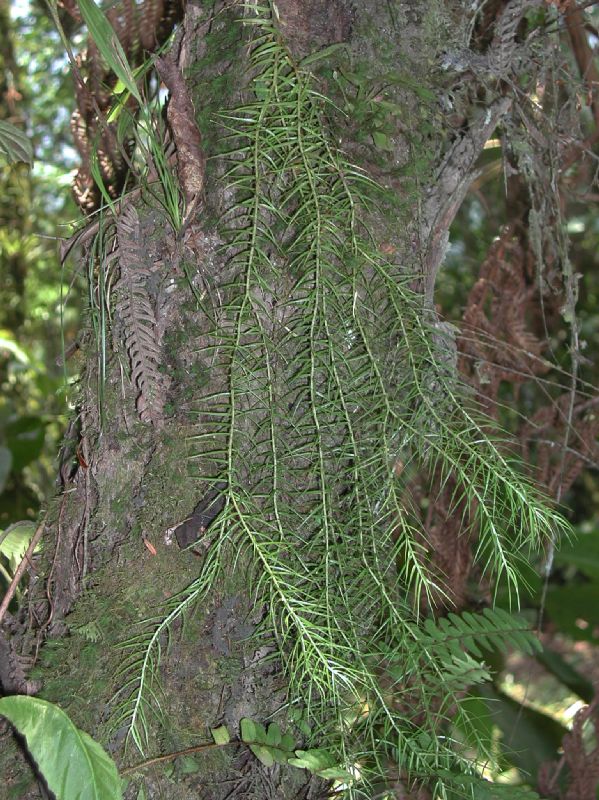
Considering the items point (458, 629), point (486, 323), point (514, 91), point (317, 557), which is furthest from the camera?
point (486, 323)

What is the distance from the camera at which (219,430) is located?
0.76 metres

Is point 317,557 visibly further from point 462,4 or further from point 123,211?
point 462,4

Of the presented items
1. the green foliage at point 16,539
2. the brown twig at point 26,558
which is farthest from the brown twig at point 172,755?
the green foliage at point 16,539

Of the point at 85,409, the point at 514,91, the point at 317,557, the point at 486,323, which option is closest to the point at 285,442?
the point at 317,557

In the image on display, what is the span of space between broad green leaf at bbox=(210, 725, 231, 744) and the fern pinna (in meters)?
Answer: 0.07

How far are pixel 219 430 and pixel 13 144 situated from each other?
494 mm

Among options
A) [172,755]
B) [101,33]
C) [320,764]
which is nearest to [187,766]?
[172,755]

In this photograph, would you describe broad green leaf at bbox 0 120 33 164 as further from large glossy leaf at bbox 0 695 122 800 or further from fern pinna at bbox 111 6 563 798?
large glossy leaf at bbox 0 695 122 800

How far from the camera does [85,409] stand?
2.64 feet

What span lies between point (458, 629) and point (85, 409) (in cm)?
47

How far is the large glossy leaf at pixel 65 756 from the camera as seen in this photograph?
0.64 m

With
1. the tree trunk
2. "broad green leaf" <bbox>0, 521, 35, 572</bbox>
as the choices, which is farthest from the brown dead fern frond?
"broad green leaf" <bbox>0, 521, 35, 572</bbox>

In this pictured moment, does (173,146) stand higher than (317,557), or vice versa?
(173,146)

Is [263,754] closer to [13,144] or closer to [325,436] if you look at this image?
[325,436]
